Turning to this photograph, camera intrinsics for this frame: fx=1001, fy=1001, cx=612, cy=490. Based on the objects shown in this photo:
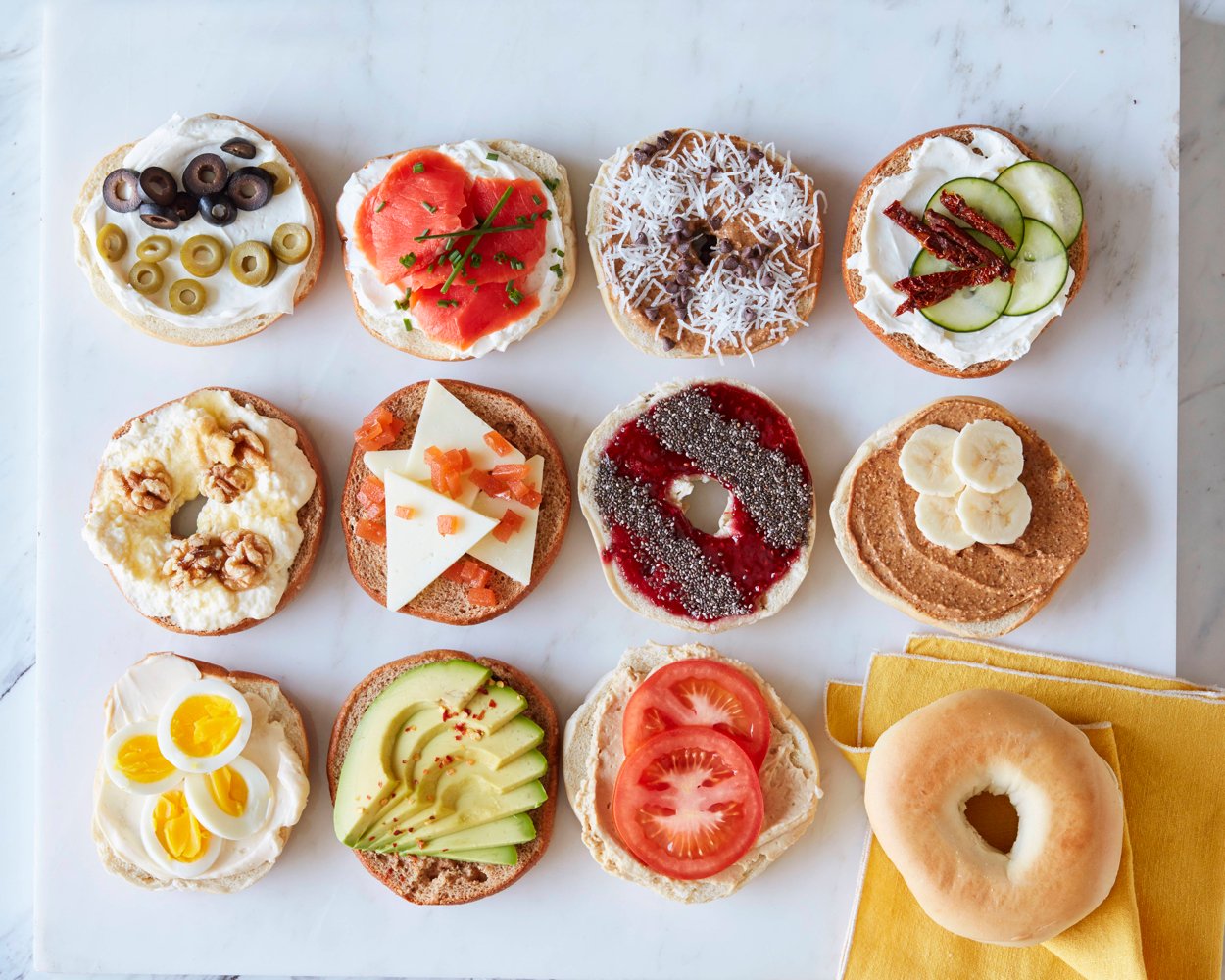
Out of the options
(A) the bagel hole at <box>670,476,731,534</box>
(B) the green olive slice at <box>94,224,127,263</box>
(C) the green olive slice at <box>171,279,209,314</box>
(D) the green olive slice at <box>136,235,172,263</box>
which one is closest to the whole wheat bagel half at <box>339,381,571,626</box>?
(A) the bagel hole at <box>670,476,731,534</box>

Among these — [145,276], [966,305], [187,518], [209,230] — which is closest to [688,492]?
[966,305]

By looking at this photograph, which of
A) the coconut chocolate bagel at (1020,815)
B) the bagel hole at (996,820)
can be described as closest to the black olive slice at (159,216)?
the coconut chocolate bagel at (1020,815)

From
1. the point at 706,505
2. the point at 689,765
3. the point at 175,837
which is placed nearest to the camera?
the point at 689,765

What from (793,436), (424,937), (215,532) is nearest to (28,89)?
(215,532)

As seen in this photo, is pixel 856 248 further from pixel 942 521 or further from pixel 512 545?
pixel 512 545

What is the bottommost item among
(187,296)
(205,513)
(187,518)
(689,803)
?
(689,803)

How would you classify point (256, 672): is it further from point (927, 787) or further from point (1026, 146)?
point (1026, 146)

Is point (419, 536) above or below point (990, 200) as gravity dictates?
below
